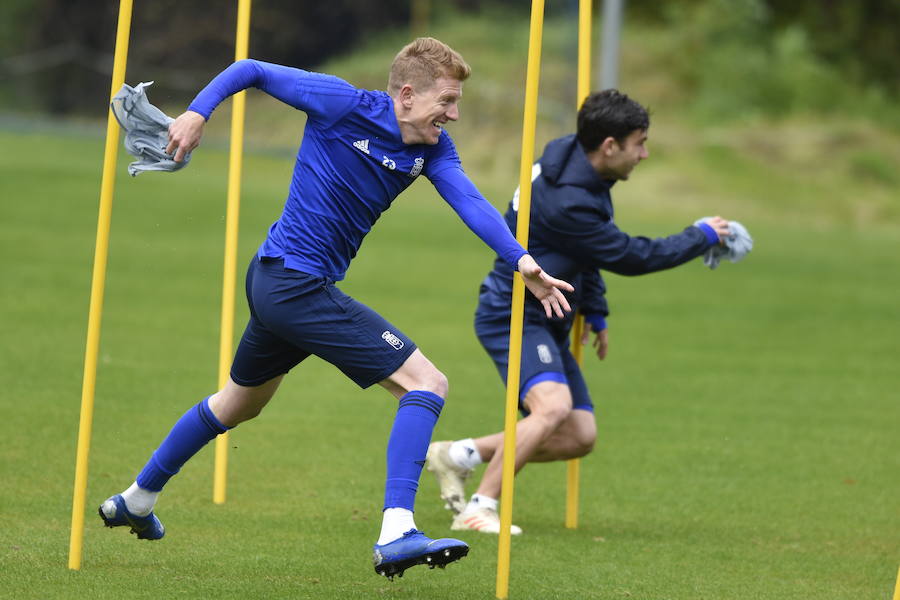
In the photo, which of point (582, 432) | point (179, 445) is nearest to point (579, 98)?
point (582, 432)

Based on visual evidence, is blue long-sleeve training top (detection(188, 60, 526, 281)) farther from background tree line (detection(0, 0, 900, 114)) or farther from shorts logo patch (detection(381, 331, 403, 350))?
background tree line (detection(0, 0, 900, 114))

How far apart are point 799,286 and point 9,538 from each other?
14673 mm

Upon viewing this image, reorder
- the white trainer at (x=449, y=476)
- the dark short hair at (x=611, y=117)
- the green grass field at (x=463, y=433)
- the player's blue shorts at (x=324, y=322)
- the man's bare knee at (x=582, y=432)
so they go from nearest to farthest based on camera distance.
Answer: the player's blue shorts at (x=324, y=322) → the green grass field at (x=463, y=433) → the dark short hair at (x=611, y=117) → the man's bare knee at (x=582, y=432) → the white trainer at (x=449, y=476)

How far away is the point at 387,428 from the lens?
10.2 meters

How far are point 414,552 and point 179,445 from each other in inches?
54.5

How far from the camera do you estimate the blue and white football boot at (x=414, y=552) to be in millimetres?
5074

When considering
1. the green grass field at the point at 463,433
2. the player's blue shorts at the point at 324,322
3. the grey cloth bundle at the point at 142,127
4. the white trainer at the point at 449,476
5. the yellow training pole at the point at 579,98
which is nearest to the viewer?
the grey cloth bundle at the point at 142,127

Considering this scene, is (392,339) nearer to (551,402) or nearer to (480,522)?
(551,402)

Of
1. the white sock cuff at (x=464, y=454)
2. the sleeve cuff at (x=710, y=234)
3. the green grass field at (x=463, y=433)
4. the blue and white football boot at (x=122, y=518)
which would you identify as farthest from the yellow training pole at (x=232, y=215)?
the sleeve cuff at (x=710, y=234)

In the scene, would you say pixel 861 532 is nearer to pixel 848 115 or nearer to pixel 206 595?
pixel 206 595

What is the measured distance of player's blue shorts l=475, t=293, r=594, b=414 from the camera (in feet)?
23.3

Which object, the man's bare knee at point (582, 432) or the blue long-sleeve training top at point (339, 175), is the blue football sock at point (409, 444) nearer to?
the blue long-sleeve training top at point (339, 175)

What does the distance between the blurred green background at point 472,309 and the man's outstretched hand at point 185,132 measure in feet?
6.03

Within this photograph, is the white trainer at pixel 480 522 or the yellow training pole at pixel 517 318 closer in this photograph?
the yellow training pole at pixel 517 318
